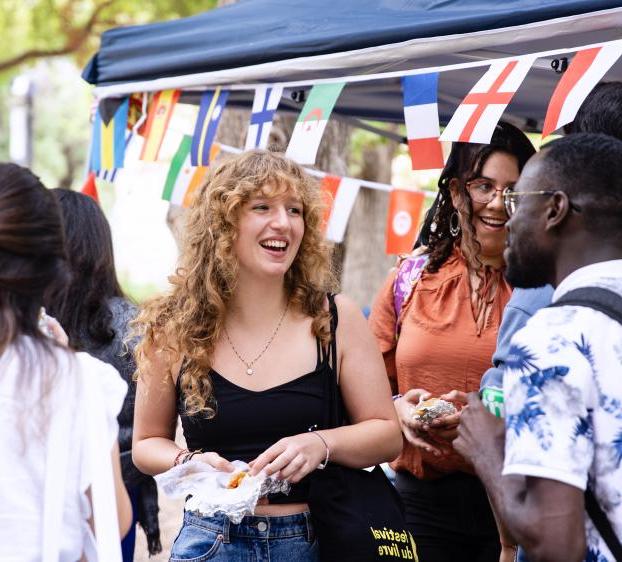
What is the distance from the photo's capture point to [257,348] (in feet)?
10.6

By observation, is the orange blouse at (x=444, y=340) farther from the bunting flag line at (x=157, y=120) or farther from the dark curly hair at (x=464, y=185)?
the bunting flag line at (x=157, y=120)

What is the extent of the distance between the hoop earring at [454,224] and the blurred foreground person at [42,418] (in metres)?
1.83

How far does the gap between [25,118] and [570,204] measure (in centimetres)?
1188

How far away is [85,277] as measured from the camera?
4125 mm

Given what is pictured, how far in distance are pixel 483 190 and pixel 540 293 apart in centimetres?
93

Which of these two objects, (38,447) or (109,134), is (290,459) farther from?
(109,134)

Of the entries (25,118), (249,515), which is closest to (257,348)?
(249,515)

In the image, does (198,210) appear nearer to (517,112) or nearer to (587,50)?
(587,50)

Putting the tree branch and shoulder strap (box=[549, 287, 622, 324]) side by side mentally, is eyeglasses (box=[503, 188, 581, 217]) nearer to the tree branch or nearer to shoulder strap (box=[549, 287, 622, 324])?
shoulder strap (box=[549, 287, 622, 324])

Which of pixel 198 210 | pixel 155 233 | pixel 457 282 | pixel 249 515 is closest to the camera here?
pixel 249 515

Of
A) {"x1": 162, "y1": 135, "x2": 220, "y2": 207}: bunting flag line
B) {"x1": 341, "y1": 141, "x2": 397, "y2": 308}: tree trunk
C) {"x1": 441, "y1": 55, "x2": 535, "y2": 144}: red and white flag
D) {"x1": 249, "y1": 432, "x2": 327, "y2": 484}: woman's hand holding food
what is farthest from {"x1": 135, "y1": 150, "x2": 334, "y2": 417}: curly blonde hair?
{"x1": 341, "y1": 141, "x2": 397, "y2": 308}: tree trunk

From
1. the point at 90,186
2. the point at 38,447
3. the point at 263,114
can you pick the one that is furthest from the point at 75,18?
the point at 38,447

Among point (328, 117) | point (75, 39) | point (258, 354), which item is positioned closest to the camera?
point (258, 354)

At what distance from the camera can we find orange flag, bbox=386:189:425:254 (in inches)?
254
